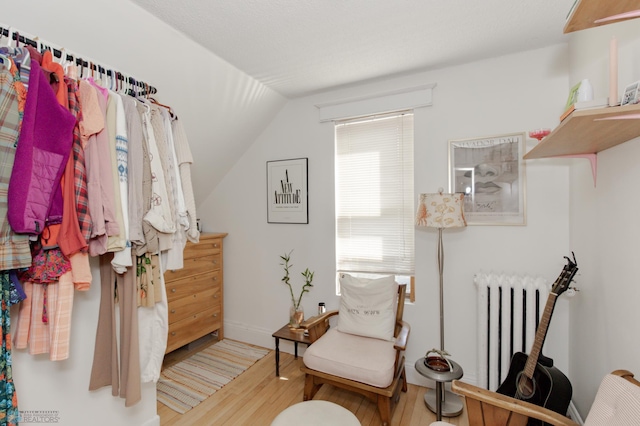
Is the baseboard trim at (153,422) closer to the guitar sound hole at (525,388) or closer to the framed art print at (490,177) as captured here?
the guitar sound hole at (525,388)

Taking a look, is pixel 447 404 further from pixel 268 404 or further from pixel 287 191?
pixel 287 191

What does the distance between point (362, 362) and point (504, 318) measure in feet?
3.48

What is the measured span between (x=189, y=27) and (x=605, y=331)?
113 inches

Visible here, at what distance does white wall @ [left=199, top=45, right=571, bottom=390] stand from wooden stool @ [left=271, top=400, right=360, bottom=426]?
1251 millimetres

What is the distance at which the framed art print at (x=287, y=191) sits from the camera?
3.04 m

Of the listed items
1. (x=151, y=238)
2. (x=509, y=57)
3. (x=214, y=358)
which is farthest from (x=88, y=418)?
(x=509, y=57)

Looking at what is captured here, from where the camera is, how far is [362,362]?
200 cm

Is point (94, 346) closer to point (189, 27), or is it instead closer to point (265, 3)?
point (189, 27)

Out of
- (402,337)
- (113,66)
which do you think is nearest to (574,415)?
(402,337)

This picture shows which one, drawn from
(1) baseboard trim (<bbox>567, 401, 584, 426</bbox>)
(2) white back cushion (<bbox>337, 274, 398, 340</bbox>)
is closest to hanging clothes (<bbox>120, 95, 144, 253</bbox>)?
(2) white back cushion (<bbox>337, 274, 398, 340</bbox>)

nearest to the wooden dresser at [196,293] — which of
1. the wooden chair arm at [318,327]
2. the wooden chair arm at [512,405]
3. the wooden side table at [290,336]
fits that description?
the wooden side table at [290,336]

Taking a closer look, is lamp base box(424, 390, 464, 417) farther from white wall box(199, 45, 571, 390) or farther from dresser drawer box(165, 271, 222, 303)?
dresser drawer box(165, 271, 222, 303)

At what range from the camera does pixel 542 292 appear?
2.06m

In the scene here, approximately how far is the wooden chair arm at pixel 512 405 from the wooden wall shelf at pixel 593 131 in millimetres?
1137
